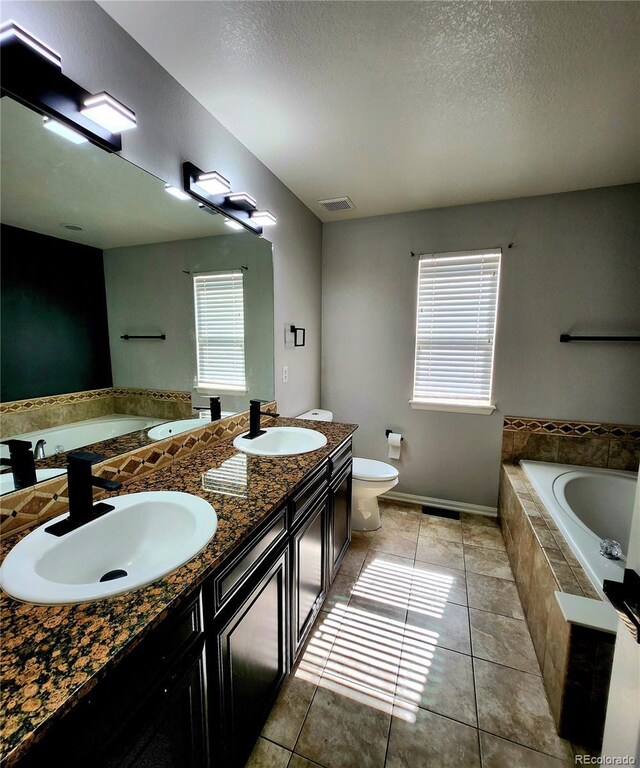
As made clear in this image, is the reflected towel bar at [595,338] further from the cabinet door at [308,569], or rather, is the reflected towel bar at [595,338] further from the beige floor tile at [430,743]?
the beige floor tile at [430,743]

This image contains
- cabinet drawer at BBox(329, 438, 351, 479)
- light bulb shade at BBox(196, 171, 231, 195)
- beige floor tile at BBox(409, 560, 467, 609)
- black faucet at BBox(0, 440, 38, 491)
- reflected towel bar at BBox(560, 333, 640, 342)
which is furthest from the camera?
reflected towel bar at BBox(560, 333, 640, 342)

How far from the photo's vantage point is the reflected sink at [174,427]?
4.68 ft

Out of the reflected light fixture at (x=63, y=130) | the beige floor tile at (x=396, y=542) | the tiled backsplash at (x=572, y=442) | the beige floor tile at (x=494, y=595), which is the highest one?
the reflected light fixture at (x=63, y=130)

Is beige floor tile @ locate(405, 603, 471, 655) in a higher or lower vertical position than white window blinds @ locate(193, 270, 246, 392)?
lower

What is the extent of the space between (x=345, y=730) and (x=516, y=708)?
70 cm

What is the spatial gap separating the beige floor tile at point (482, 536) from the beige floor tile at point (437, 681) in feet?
3.23

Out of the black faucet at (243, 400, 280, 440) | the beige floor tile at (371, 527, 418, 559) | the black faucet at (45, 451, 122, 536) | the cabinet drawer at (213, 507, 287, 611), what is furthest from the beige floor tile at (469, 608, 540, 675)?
the black faucet at (45, 451, 122, 536)

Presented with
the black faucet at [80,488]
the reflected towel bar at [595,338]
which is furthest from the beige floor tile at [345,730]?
the reflected towel bar at [595,338]

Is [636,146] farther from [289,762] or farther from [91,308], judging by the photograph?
[289,762]

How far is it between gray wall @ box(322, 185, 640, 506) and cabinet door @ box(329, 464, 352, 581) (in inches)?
39.6

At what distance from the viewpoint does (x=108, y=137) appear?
1110mm

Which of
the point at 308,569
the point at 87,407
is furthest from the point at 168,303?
the point at 308,569

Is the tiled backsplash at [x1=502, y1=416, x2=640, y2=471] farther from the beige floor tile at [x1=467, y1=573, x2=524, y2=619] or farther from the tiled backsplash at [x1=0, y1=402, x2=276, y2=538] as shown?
the tiled backsplash at [x1=0, y1=402, x2=276, y2=538]

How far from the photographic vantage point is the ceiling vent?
250 centimetres
